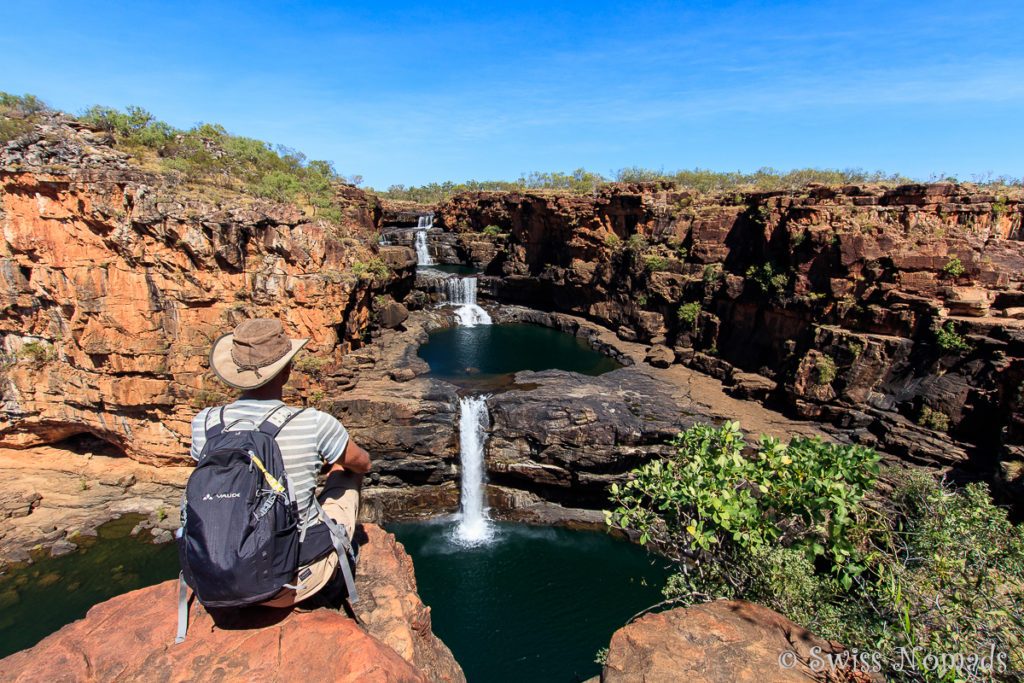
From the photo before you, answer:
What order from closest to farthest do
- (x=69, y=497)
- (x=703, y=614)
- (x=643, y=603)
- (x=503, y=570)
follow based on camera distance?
(x=703, y=614) < (x=643, y=603) < (x=503, y=570) < (x=69, y=497)

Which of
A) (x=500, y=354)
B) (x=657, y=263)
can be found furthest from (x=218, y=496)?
(x=657, y=263)

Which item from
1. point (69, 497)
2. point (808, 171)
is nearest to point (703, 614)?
point (69, 497)

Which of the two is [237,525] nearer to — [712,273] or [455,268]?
[712,273]

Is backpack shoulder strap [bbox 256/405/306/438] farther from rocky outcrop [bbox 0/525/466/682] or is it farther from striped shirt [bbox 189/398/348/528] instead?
rocky outcrop [bbox 0/525/466/682]

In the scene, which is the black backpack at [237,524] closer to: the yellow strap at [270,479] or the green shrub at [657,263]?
the yellow strap at [270,479]

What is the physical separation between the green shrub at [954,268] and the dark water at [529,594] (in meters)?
14.2

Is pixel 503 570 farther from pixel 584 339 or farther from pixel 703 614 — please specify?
pixel 584 339

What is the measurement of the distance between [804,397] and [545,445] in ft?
33.2

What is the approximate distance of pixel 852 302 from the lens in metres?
18.3

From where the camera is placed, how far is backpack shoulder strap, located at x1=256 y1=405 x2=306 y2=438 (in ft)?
9.41

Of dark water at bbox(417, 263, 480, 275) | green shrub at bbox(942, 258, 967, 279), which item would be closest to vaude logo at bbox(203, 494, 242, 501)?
green shrub at bbox(942, 258, 967, 279)

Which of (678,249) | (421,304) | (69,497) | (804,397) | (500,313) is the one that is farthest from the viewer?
(500,313)

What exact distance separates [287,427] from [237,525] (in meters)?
0.64

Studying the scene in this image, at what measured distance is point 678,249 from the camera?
28234mm
